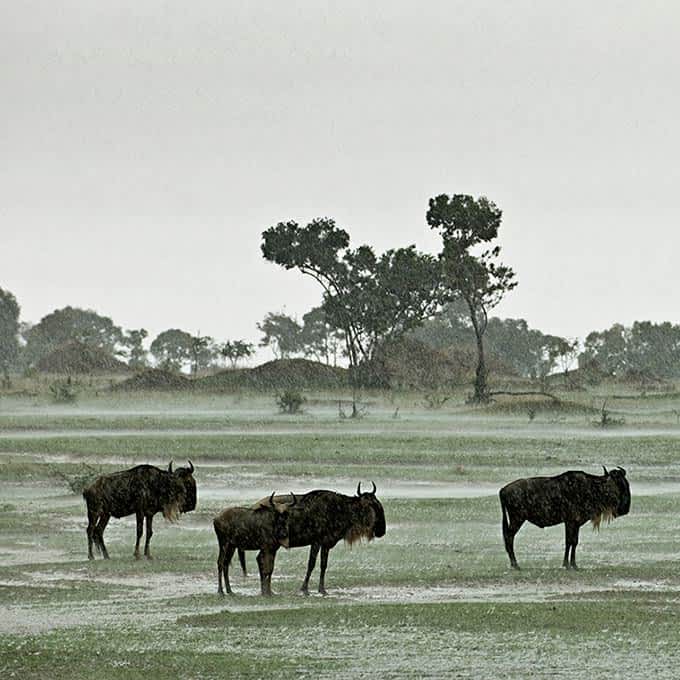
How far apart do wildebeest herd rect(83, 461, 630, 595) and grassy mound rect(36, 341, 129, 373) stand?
88.9 meters

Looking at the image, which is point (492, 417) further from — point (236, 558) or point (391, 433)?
point (236, 558)

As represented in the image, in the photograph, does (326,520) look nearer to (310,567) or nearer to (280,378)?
(310,567)

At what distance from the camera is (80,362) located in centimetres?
11131

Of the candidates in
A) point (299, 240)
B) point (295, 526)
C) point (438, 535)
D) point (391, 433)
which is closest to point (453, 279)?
point (299, 240)

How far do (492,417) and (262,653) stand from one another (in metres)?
49.8

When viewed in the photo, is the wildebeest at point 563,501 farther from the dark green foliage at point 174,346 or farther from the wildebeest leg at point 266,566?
the dark green foliage at point 174,346

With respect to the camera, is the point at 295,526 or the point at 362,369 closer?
the point at 295,526

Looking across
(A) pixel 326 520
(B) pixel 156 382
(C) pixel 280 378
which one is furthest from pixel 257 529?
(C) pixel 280 378

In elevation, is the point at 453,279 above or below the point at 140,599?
above

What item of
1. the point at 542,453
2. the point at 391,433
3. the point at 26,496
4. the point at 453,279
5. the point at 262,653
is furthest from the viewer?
the point at 453,279

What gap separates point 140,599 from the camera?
1728cm

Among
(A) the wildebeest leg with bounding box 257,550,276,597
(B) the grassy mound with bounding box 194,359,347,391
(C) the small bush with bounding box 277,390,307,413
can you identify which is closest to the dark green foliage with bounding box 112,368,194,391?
(B) the grassy mound with bounding box 194,359,347,391

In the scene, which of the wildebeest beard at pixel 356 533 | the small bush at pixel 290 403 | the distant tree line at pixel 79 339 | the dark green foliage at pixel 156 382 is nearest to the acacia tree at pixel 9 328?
the distant tree line at pixel 79 339

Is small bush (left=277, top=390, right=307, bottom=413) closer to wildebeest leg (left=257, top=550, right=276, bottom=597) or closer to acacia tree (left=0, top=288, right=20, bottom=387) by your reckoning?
wildebeest leg (left=257, top=550, right=276, bottom=597)
